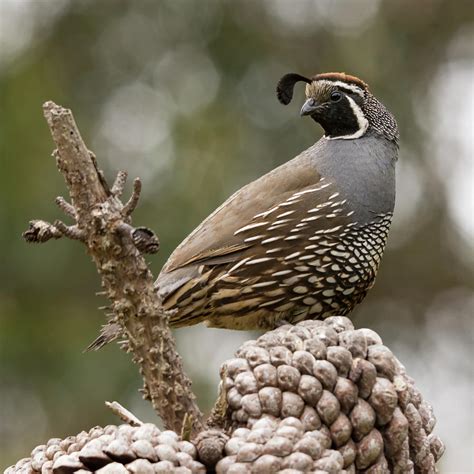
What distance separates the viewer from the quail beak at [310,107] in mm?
3955

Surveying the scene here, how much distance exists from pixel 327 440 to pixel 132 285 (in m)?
0.56

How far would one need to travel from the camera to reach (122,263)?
2.26 metres

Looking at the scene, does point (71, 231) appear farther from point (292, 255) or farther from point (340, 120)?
point (340, 120)

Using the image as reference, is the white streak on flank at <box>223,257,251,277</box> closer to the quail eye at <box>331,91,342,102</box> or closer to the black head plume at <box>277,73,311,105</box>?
the black head plume at <box>277,73,311,105</box>

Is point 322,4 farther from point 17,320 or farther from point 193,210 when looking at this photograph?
point 17,320

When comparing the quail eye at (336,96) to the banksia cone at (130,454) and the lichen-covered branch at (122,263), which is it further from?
the banksia cone at (130,454)

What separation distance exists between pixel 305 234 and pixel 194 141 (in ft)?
15.6

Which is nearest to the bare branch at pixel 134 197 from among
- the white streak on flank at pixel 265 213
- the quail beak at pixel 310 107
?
the white streak on flank at pixel 265 213

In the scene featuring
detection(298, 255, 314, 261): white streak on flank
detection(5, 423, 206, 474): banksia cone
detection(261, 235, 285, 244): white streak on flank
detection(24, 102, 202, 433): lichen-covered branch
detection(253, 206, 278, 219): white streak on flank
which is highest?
detection(253, 206, 278, 219): white streak on flank

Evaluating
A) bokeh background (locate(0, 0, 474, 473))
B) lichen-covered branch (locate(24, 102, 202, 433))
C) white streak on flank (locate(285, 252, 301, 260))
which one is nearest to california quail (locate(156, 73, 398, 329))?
white streak on flank (locate(285, 252, 301, 260))

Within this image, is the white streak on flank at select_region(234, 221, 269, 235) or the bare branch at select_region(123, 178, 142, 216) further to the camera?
the white streak on flank at select_region(234, 221, 269, 235)

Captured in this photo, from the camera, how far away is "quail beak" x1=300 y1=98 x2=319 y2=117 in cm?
396

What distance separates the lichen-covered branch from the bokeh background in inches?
207

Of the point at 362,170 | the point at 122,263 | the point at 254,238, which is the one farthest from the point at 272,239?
the point at 122,263
